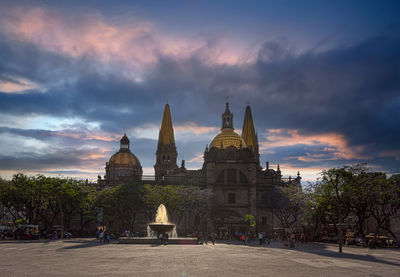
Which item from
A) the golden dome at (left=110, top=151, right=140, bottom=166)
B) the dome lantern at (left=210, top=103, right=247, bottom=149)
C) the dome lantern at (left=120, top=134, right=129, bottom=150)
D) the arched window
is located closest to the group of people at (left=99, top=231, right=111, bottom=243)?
the arched window

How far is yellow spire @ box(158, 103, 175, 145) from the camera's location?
103 metres

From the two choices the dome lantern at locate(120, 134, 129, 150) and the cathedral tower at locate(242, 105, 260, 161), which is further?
the dome lantern at locate(120, 134, 129, 150)

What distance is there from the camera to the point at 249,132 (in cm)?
10100

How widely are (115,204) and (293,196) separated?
27269mm

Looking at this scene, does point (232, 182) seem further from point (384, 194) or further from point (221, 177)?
point (384, 194)

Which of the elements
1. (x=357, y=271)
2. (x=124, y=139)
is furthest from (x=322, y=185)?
(x=124, y=139)

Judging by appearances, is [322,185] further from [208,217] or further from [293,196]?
[208,217]

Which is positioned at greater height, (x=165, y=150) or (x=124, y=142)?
(x=124, y=142)

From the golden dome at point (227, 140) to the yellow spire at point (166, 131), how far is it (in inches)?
811

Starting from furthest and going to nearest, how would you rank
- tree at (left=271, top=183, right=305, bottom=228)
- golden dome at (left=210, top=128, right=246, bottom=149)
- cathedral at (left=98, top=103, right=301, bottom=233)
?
golden dome at (left=210, top=128, right=246, bottom=149)
cathedral at (left=98, top=103, right=301, bottom=233)
tree at (left=271, top=183, right=305, bottom=228)

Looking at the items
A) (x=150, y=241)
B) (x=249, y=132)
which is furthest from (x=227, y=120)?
(x=150, y=241)

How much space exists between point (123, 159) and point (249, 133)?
113ft

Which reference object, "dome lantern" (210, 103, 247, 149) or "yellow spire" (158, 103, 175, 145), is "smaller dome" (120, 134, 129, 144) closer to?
"yellow spire" (158, 103, 175, 145)

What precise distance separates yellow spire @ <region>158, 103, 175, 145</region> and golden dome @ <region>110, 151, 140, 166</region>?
994 cm
